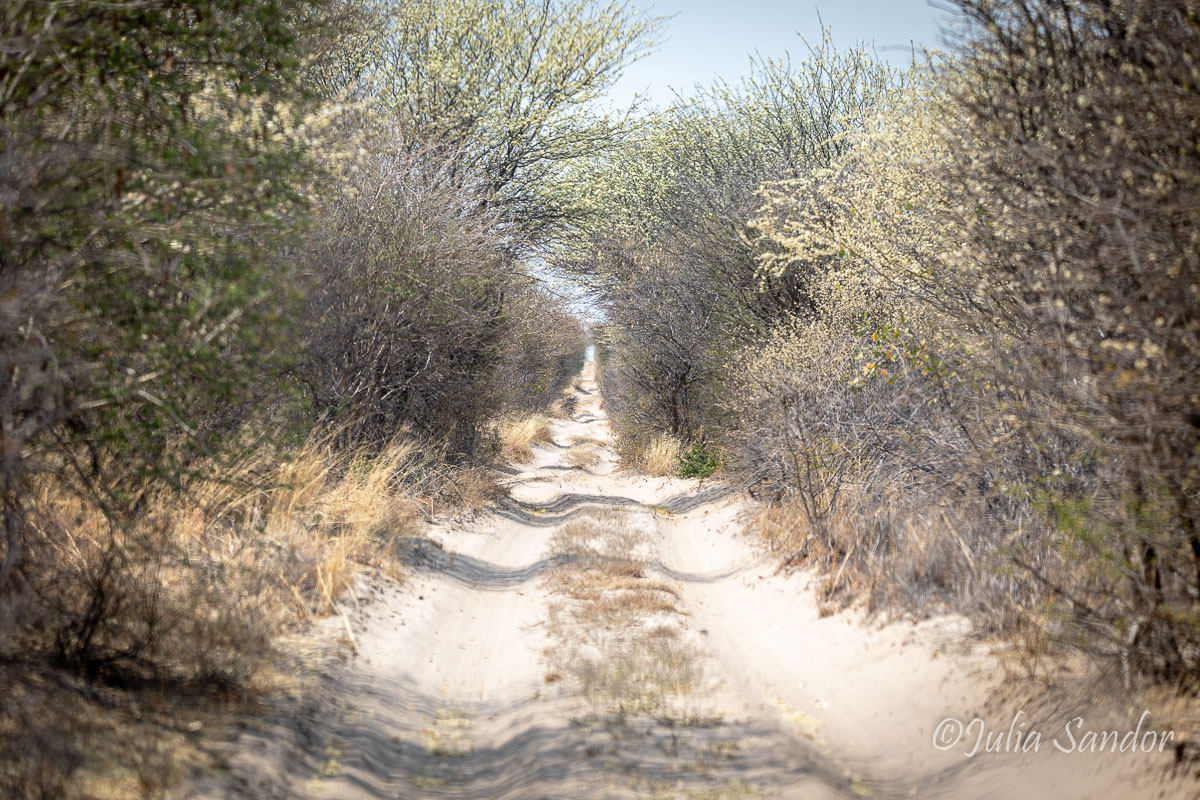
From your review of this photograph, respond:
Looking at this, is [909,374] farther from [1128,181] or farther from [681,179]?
[681,179]

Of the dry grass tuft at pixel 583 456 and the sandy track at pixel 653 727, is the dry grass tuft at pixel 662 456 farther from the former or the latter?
the sandy track at pixel 653 727

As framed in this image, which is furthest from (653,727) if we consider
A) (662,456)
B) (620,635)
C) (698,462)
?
(662,456)

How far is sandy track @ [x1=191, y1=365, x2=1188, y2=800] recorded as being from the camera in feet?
13.7

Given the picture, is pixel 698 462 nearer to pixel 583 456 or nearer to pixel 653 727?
pixel 583 456

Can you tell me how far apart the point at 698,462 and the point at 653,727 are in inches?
492

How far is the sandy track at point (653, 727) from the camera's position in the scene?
4.19 meters

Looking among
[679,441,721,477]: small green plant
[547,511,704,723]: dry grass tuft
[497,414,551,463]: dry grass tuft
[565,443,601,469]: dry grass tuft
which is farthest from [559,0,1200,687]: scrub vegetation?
[565,443,601,469]: dry grass tuft

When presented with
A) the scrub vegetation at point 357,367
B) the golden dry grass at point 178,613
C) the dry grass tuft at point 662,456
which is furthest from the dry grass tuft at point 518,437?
the golden dry grass at point 178,613

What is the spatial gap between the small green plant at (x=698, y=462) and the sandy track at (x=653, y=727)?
8.41m

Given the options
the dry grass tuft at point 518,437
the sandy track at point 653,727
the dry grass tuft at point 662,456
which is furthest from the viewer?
the dry grass tuft at point 518,437

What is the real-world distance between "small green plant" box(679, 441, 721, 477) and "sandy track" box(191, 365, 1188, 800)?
27.6ft

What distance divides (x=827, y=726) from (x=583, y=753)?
1727 mm

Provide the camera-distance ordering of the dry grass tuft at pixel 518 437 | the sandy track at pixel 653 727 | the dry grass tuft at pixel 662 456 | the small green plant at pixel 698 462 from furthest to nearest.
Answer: the dry grass tuft at pixel 518 437
the dry grass tuft at pixel 662 456
the small green plant at pixel 698 462
the sandy track at pixel 653 727

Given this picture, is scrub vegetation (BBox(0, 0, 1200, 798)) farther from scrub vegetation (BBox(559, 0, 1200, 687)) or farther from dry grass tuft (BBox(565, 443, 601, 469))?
dry grass tuft (BBox(565, 443, 601, 469))
